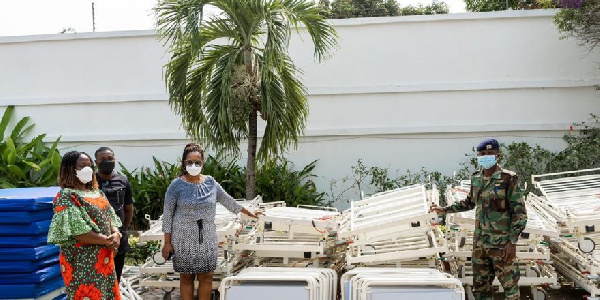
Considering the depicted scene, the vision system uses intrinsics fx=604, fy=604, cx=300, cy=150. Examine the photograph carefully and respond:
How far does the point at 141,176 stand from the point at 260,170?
223 cm

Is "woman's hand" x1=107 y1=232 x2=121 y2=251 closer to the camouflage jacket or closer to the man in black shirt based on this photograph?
the man in black shirt

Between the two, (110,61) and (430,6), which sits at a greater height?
(430,6)

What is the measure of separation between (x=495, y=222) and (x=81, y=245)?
3.44 metres

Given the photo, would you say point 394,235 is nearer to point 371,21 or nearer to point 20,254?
point 20,254

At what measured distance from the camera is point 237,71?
841 centimetres

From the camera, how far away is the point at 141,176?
10.5m

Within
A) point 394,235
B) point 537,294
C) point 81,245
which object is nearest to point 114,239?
point 81,245

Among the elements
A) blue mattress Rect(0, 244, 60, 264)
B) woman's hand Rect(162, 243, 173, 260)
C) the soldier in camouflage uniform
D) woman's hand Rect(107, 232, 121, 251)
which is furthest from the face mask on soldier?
blue mattress Rect(0, 244, 60, 264)

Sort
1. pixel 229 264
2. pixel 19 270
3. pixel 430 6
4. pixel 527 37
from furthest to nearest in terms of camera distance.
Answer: pixel 430 6, pixel 527 37, pixel 229 264, pixel 19 270

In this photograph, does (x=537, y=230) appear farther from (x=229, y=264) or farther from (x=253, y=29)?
(x=253, y=29)

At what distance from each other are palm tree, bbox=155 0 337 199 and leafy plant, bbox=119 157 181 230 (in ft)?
5.35

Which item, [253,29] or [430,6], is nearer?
[253,29]

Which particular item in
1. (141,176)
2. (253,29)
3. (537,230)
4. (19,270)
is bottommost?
(19,270)

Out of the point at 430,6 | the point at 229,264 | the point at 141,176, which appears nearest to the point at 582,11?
the point at 229,264
